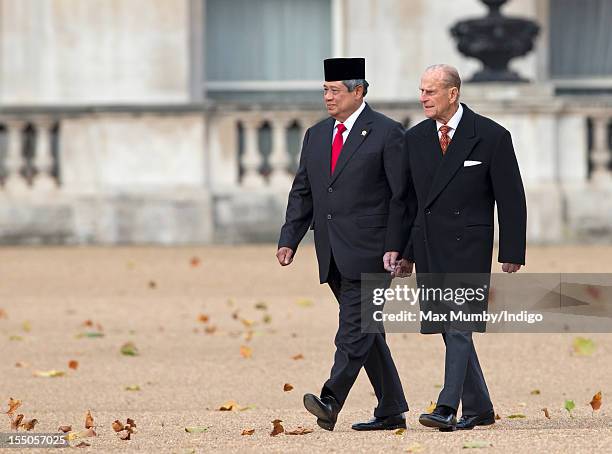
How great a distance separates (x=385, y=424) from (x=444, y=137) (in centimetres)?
128

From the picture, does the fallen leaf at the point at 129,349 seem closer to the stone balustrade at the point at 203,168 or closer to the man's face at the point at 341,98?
the man's face at the point at 341,98

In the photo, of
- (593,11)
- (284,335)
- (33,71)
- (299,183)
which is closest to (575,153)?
(593,11)

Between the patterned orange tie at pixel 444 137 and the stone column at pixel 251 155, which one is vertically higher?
the patterned orange tie at pixel 444 137

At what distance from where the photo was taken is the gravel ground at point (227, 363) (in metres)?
7.78

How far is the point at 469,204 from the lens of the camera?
308 inches

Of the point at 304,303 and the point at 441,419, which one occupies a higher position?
the point at 441,419

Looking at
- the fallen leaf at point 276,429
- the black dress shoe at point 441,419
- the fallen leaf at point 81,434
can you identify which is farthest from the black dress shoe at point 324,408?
the fallen leaf at point 81,434

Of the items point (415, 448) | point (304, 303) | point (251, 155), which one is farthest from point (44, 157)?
point (415, 448)

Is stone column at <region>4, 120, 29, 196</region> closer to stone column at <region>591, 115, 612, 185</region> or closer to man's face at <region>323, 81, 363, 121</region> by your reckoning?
stone column at <region>591, 115, 612, 185</region>

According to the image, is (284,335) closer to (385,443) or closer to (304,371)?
(304,371)

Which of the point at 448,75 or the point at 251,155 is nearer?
the point at 448,75

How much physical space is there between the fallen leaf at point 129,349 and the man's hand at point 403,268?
4.07 metres

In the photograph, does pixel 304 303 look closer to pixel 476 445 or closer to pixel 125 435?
pixel 125 435

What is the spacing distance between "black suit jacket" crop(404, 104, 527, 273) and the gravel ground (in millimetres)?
744
